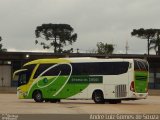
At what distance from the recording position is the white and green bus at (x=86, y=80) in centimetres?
3847

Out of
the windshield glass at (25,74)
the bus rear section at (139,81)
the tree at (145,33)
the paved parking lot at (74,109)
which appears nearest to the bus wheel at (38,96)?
the windshield glass at (25,74)

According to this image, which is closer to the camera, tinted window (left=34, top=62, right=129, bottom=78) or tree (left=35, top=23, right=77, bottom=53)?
tinted window (left=34, top=62, right=129, bottom=78)

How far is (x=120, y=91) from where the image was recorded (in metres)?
38.8

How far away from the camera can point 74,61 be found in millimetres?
40219

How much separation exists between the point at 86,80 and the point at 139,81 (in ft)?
11.0

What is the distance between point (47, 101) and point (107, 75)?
19.0 ft

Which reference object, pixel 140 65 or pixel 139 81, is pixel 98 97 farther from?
pixel 140 65

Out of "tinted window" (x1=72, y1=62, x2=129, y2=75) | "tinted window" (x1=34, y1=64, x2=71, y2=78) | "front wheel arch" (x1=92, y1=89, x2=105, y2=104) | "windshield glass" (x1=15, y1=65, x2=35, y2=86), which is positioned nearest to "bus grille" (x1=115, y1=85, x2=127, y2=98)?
"tinted window" (x1=72, y1=62, x2=129, y2=75)

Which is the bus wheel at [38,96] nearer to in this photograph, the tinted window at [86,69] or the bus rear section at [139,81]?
the tinted window at [86,69]

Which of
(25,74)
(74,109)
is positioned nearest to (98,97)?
(25,74)

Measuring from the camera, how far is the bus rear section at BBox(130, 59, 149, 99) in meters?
38.5

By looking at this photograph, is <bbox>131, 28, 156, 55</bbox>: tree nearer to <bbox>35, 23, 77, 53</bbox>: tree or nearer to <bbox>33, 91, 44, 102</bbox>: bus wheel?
<bbox>35, 23, 77, 53</bbox>: tree

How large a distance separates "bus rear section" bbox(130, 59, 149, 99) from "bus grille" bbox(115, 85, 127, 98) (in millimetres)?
455

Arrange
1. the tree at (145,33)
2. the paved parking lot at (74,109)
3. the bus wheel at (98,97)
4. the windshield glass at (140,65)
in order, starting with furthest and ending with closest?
the tree at (145,33) → the bus wheel at (98,97) → the windshield glass at (140,65) → the paved parking lot at (74,109)
